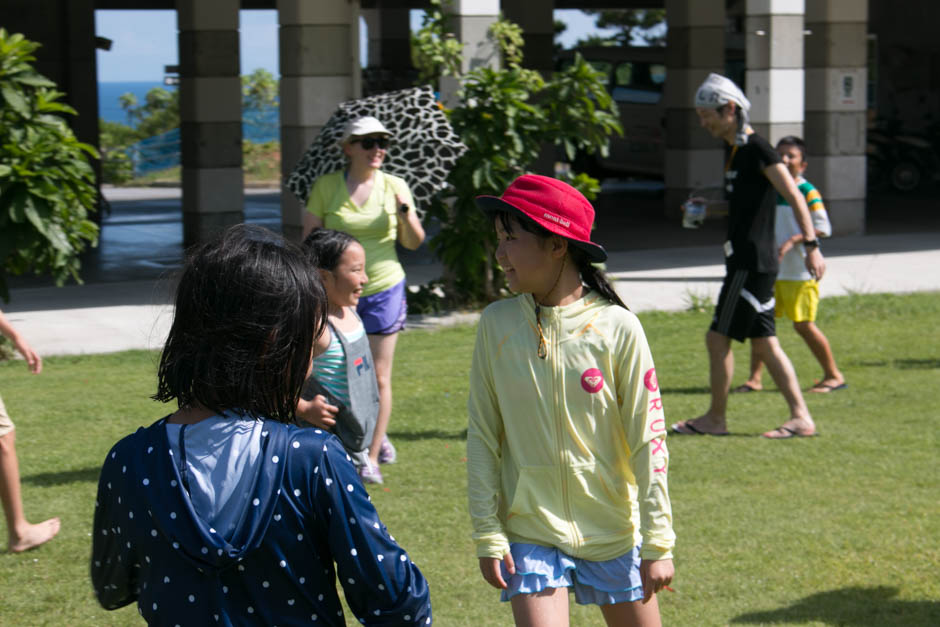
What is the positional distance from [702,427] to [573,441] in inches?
180

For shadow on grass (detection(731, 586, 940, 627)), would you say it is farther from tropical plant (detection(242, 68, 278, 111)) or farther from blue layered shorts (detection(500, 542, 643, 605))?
tropical plant (detection(242, 68, 278, 111))

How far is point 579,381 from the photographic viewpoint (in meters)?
3.46

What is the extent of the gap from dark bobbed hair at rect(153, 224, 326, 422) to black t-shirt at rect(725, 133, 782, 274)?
5394 mm

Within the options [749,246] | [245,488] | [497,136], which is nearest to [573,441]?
[245,488]

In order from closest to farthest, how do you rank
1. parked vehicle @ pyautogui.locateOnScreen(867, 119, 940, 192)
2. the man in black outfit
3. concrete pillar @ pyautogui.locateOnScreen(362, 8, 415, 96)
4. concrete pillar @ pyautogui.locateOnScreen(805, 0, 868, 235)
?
1. the man in black outfit
2. concrete pillar @ pyautogui.locateOnScreen(805, 0, 868, 235)
3. parked vehicle @ pyautogui.locateOnScreen(867, 119, 940, 192)
4. concrete pillar @ pyautogui.locateOnScreen(362, 8, 415, 96)

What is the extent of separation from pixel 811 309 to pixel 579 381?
569cm

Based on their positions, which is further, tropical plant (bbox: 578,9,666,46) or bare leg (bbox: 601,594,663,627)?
Answer: tropical plant (bbox: 578,9,666,46)

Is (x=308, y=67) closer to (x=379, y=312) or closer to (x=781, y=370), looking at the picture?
(x=379, y=312)

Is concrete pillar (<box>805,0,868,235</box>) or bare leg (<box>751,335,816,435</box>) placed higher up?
concrete pillar (<box>805,0,868,235</box>)

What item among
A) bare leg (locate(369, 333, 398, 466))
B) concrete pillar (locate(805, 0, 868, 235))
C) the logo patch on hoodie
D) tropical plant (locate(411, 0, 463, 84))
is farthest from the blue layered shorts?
concrete pillar (locate(805, 0, 868, 235))

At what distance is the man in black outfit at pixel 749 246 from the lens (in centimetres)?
732

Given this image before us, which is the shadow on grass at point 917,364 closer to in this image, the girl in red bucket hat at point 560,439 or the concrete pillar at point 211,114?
the girl in red bucket hat at point 560,439

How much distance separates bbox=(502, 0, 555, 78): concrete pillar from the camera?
73.5 ft

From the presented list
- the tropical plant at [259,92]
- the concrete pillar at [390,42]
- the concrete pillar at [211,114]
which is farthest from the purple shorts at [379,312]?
the tropical plant at [259,92]
